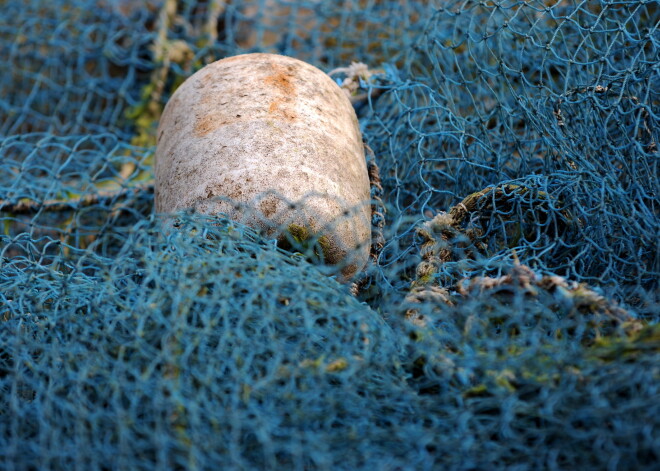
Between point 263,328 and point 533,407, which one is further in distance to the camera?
point 263,328

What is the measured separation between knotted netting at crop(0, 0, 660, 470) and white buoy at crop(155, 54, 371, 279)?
0.25ft

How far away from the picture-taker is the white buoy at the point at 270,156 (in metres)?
1.79

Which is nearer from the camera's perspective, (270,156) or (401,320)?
(401,320)

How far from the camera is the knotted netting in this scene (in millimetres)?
1208

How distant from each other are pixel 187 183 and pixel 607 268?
1.10 m

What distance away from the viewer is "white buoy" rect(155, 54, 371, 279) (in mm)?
1786

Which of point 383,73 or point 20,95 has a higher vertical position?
point 383,73

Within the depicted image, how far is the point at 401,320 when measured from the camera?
4.95ft

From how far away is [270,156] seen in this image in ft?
6.02

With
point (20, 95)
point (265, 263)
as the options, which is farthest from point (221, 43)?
point (265, 263)

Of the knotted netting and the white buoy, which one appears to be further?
the white buoy

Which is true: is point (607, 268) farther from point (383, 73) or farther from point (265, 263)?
point (383, 73)

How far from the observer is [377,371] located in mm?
1385

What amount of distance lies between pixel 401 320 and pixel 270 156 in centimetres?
60
